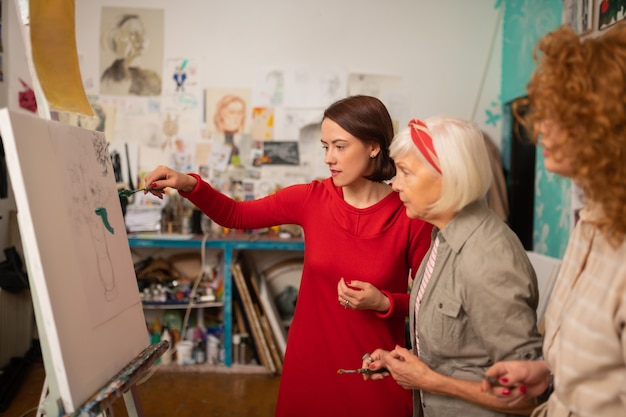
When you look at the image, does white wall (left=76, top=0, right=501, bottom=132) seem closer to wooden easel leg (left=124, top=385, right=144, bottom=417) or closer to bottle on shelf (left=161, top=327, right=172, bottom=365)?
bottle on shelf (left=161, top=327, right=172, bottom=365)

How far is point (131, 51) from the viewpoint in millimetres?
3627

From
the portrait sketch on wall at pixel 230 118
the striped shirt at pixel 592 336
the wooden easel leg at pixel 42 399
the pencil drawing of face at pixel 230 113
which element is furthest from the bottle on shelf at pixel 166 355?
the striped shirt at pixel 592 336

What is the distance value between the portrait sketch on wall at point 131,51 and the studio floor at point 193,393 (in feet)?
6.06

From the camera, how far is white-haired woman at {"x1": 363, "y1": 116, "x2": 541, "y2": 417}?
3.39 feet

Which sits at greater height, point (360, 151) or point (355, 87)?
point (355, 87)

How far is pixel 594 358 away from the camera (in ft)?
2.82

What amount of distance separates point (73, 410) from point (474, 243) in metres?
0.90

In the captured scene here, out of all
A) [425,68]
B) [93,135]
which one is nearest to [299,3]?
[425,68]

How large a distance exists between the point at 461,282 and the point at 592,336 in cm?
28

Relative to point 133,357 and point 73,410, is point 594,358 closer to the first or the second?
point 73,410

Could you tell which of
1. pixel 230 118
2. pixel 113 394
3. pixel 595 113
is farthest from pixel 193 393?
pixel 595 113

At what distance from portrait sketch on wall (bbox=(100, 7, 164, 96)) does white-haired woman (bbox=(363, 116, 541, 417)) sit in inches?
113

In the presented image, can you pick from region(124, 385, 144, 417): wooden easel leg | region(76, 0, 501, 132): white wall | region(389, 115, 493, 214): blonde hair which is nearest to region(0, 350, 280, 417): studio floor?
region(124, 385, 144, 417): wooden easel leg

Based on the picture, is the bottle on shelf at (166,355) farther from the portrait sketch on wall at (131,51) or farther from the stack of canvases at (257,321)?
the portrait sketch on wall at (131,51)
